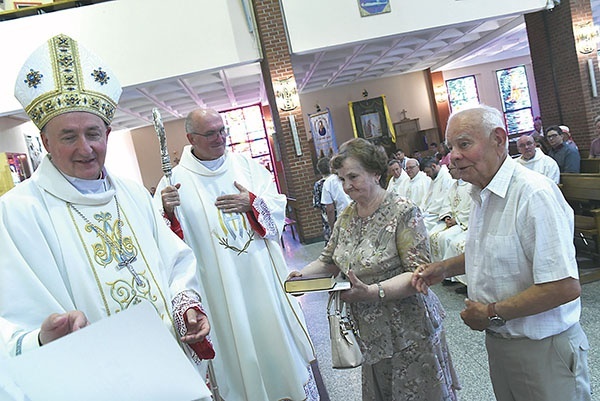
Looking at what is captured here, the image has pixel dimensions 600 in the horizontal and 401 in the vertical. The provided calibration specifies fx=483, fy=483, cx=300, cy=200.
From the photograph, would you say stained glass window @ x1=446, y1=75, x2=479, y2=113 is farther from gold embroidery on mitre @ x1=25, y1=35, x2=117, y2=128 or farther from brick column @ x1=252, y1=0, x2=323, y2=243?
gold embroidery on mitre @ x1=25, y1=35, x2=117, y2=128

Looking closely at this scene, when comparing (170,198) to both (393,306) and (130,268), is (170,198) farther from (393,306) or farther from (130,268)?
(393,306)

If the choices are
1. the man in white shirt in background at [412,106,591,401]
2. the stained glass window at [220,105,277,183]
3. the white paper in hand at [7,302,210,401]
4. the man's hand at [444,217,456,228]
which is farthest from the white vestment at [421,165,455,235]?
the stained glass window at [220,105,277,183]

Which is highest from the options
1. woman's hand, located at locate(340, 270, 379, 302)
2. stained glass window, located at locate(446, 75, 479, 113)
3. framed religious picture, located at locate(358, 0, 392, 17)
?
framed religious picture, located at locate(358, 0, 392, 17)

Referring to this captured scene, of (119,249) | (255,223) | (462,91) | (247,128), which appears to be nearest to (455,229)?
(255,223)

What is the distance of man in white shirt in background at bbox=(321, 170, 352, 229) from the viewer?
6.86 metres

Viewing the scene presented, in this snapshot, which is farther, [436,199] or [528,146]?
[436,199]

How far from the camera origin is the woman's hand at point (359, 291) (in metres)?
1.88

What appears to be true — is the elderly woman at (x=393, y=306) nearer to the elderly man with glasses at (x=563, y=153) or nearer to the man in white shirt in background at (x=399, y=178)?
the elderly man with glasses at (x=563, y=153)

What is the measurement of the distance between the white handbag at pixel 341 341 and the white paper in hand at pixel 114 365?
2.37 feet

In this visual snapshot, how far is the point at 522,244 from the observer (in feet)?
5.39

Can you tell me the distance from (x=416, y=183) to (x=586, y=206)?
2.45 m

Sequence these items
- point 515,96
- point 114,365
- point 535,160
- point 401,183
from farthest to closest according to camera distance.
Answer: point 515,96 → point 401,183 → point 535,160 → point 114,365

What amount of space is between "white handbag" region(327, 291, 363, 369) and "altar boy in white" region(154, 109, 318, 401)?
890 millimetres

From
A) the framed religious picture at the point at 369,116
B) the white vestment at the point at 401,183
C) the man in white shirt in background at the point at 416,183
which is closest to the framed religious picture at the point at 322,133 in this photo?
the white vestment at the point at 401,183
